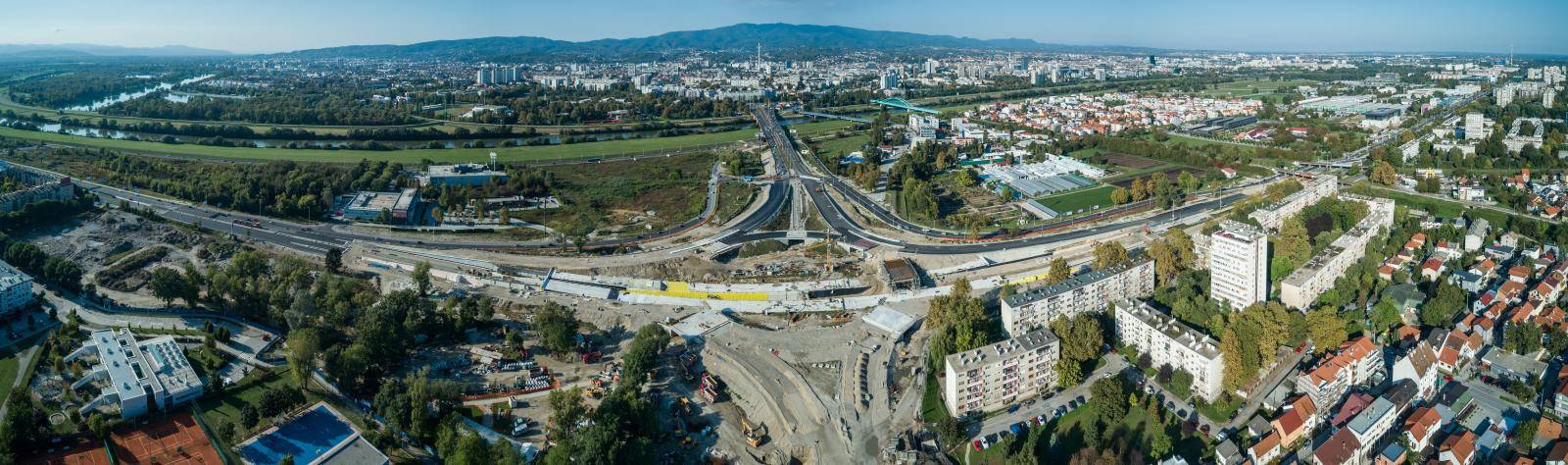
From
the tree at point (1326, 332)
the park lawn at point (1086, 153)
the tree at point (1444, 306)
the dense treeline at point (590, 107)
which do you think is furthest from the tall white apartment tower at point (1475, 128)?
the dense treeline at point (590, 107)

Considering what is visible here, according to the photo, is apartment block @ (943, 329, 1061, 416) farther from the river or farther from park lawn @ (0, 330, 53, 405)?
the river

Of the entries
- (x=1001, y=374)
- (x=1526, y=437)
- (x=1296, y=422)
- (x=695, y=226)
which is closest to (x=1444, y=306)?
(x=1526, y=437)

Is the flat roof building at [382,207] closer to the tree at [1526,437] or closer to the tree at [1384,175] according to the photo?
the tree at [1526,437]

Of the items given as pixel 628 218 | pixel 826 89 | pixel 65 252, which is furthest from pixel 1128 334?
pixel 826 89

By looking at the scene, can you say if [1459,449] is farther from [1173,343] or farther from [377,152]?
[377,152]

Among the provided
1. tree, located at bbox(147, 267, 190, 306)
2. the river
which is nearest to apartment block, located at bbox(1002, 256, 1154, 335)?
tree, located at bbox(147, 267, 190, 306)
